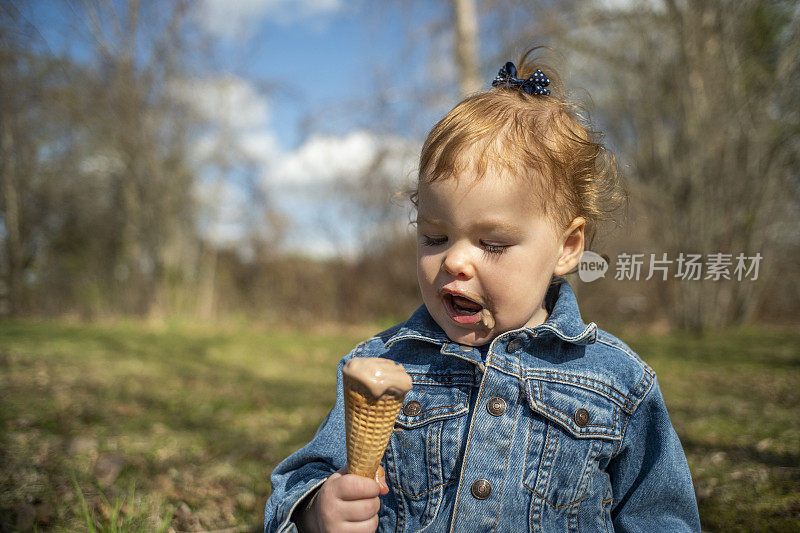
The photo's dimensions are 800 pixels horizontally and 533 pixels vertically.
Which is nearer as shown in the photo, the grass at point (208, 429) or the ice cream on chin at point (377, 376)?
the ice cream on chin at point (377, 376)

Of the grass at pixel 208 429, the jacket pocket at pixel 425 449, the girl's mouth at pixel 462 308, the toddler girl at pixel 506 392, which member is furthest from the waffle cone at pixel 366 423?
the grass at pixel 208 429

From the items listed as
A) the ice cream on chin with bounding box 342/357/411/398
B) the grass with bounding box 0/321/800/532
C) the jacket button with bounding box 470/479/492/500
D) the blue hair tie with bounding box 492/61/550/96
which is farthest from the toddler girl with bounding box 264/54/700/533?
the grass with bounding box 0/321/800/532

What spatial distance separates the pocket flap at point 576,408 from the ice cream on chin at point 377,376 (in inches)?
17.6

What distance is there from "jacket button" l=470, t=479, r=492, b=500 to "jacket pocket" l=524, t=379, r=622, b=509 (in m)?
0.10

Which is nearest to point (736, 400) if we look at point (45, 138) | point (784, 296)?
point (784, 296)

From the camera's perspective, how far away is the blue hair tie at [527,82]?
5.57 ft

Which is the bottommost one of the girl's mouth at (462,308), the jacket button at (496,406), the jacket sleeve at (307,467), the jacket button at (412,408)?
the jacket sleeve at (307,467)

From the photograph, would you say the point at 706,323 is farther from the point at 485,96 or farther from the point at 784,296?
the point at 485,96

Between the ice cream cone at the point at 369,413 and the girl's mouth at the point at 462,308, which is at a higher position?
the girl's mouth at the point at 462,308

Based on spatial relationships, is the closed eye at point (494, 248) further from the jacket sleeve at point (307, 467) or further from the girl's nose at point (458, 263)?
the jacket sleeve at point (307, 467)

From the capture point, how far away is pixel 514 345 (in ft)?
5.02

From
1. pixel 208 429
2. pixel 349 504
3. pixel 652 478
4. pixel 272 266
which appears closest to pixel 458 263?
pixel 349 504

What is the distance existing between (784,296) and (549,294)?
9565mm

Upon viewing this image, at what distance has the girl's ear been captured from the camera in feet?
5.35
